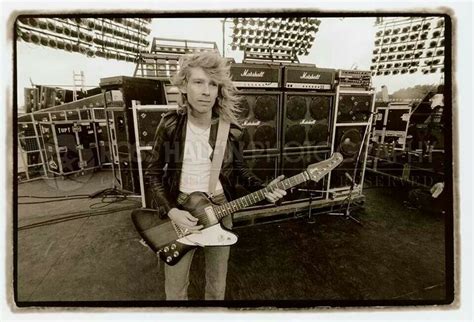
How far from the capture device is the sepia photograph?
5.27 feet

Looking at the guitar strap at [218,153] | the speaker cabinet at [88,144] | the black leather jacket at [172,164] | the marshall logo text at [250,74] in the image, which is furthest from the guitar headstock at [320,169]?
the speaker cabinet at [88,144]

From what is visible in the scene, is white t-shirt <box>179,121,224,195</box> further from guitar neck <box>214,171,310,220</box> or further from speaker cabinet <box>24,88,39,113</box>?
speaker cabinet <box>24,88,39,113</box>

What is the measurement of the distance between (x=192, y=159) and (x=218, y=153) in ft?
0.56

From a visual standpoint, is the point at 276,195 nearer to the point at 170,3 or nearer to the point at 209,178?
the point at 209,178

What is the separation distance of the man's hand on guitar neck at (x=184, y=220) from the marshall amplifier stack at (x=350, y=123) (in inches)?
67.8

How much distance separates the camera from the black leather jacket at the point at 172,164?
1570 millimetres

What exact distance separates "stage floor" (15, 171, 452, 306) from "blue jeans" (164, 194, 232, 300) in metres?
0.22

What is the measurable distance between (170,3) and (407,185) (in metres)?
3.57

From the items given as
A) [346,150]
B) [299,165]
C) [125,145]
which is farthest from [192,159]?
[125,145]

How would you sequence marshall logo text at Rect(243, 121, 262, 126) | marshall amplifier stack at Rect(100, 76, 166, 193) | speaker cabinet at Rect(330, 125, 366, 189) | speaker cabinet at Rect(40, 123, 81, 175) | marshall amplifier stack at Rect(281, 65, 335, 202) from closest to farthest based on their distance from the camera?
marshall logo text at Rect(243, 121, 262, 126)
marshall amplifier stack at Rect(281, 65, 335, 202)
speaker cabinet at Rect(330, 125, 366, 189)
marshall amplifier stack at Rect(100, 76, 166, 193)
speaker cabinet at Rect(40, 123, 81, 175)

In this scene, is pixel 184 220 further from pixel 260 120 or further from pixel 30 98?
pixel 30 98

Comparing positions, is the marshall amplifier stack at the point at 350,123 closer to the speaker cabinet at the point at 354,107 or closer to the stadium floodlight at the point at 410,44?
the speaker cabinet at the point at 354,107

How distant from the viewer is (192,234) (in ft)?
5.26

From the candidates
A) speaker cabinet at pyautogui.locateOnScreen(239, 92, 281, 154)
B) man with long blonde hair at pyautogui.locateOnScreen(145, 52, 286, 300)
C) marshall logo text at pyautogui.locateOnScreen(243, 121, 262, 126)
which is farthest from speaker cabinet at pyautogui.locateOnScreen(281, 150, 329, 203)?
man with long blonde hair at pyautogui.locateOnScreen(145, 52, 286, 300)
